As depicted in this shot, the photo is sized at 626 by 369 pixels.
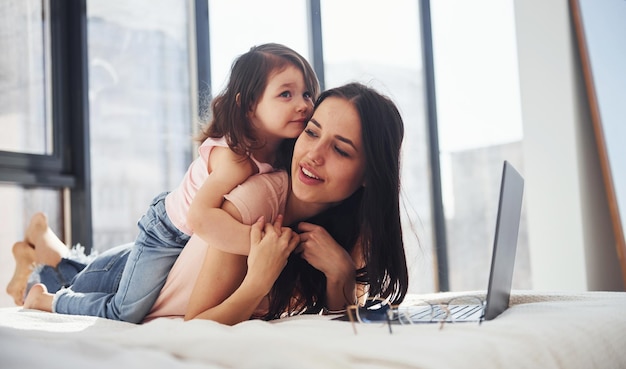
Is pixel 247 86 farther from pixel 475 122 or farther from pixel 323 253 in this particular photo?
pixel 475 122

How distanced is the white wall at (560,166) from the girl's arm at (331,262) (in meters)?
1.69

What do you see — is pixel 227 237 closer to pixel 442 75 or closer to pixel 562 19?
pixel 562 19

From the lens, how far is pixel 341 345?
2.52 feet

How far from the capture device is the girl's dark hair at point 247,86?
1.38 metres

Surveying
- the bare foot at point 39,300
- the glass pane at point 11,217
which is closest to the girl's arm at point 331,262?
the bare foot at point 39,300

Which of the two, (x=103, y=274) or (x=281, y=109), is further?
(x=103, y=274)

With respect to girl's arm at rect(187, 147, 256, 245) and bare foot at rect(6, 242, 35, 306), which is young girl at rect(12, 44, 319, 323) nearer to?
girl's arm at rect(187, 147, 256, 245)

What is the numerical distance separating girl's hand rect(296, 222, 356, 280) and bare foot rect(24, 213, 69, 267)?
1391 millimetres

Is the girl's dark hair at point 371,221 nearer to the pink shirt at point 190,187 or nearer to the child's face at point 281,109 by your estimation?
the child's face at point 281,109

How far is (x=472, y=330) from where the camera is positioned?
34.4 inches

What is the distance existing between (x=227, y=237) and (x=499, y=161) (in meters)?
2.52

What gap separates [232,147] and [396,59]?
105 inches

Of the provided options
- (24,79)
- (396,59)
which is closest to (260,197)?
(24,79)

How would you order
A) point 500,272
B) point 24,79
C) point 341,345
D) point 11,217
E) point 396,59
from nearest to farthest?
point 341,345, point 500,272, point 11,217, point 24,79, point 396,59
